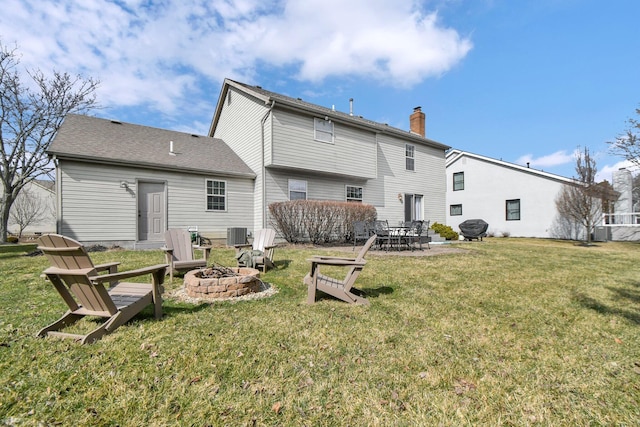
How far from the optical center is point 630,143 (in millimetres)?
14711

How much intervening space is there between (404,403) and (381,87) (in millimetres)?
17891

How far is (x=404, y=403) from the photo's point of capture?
2082mm

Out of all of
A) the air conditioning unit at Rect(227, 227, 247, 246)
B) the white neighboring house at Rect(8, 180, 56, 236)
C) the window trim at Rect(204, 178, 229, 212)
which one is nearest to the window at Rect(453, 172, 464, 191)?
the air conditioning unit at Rect(227, 227, 247, 246)

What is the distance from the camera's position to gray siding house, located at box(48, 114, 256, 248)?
33.0 ft

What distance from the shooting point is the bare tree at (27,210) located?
23094mm

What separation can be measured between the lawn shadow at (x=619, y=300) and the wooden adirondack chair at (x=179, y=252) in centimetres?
680

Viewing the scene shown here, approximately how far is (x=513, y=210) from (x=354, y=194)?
48.3 ft

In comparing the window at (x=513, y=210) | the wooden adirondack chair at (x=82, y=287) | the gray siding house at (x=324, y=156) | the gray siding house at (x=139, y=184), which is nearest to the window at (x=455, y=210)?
the window at (x=513, y=210)

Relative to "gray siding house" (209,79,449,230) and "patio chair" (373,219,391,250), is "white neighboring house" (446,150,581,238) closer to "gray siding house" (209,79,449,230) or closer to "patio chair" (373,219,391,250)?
"gray siding house" (209,79,449,230)

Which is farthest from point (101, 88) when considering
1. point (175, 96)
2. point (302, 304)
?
point (302, 304)

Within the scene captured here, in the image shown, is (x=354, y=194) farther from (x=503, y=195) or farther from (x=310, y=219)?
(x=503, y=195)

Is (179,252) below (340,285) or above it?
above

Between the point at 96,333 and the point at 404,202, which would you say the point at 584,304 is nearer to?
the point at 96,333

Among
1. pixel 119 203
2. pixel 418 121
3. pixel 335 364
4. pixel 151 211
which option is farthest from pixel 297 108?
pixel 335 364
